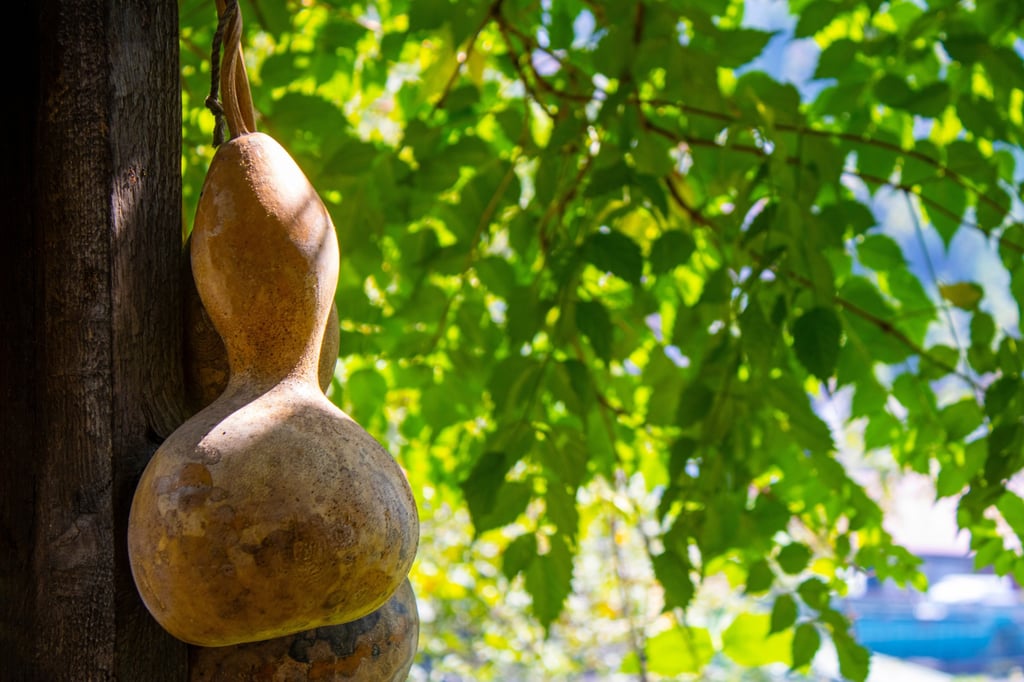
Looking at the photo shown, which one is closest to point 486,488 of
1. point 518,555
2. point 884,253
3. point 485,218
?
point 518,555

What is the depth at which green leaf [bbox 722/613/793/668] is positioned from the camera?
1525 millimetres

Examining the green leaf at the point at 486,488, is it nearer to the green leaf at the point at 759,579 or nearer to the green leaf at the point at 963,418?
the green leaf at the point at 759,579

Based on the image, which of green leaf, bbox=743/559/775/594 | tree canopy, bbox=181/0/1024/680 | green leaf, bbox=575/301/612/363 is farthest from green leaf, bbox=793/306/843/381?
green leaf, bbox=743/559/775/594

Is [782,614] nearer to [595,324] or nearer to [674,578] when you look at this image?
[674,578]

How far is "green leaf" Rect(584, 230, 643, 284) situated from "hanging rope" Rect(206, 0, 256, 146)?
2.02 ft

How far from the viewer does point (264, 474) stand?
50cm

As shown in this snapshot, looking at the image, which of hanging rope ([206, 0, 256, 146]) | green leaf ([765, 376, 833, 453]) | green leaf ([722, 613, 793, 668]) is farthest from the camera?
green leaf ([722, 613, 793, 668])

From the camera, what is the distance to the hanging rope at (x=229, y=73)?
600 millimetres

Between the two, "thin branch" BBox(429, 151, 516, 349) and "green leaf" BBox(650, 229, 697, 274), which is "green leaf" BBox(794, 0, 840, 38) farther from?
"thin branch" BBox(429, 151, 516, 349)

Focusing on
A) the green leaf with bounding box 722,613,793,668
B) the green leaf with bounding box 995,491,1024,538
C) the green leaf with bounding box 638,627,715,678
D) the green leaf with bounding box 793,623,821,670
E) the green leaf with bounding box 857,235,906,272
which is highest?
the green leaf with bounding box 857,235,906,272

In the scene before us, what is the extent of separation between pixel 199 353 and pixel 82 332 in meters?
0.07

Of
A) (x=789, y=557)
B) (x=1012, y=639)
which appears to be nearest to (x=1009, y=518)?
(x=789, y=557)

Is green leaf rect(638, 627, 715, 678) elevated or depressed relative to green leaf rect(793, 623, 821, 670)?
depressed

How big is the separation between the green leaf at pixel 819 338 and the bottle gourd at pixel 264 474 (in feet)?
2.12
